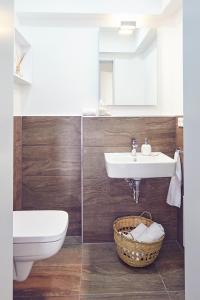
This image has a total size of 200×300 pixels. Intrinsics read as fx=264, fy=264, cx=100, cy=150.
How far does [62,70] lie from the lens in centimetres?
251

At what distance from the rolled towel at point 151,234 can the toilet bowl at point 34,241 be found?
2.28 feet

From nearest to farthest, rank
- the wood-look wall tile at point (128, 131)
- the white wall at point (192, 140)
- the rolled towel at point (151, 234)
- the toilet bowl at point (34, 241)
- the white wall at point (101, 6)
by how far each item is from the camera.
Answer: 1. the white wall at point (192, 140)
2. the toilet bowl at point (34, 241)
3. the rolled towel at point (151, 234)
4. the white wall at point (101, 6)
5. the wood-look wall tile at point (128, 131)

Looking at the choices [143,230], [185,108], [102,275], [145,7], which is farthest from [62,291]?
[145,7]

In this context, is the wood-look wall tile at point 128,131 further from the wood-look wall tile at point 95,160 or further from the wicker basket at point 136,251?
the wicker basket at point 136,251

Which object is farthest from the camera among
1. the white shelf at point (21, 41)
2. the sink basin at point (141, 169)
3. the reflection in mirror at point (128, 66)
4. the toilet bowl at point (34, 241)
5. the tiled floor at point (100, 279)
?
the reflection in mirror at point (128, 66)

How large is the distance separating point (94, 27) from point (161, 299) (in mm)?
2300

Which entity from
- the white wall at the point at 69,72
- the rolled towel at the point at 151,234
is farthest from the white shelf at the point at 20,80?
the rolled towel at the point at 151,234

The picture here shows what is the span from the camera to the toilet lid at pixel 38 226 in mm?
1476

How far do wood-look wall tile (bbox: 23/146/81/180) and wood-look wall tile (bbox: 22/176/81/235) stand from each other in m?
0.05

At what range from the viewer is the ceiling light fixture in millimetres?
2387

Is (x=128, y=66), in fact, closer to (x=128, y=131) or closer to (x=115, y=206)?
(x=128, y=131)

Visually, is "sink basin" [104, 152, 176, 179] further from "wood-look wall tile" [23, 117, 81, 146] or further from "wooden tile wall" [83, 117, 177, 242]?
"wood-look wall tile" [23, 117, 81, 146]

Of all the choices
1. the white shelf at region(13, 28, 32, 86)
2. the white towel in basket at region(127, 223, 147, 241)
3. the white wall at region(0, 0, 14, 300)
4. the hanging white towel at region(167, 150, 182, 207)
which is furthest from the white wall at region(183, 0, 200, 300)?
the white shelf at region(13, 28, 32, 86)

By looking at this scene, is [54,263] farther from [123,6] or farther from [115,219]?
A: [123,6]
